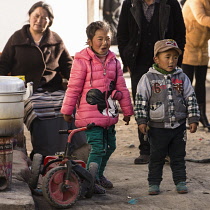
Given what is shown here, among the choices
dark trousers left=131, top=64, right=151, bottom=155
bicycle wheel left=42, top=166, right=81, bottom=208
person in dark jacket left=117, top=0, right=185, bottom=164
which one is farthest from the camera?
dark trousers left=131, top=64, right=151, bottom=155

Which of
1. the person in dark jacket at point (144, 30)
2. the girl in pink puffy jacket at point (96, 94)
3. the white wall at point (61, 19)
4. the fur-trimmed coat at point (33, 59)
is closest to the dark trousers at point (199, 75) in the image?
the white wall at point (61, 19)

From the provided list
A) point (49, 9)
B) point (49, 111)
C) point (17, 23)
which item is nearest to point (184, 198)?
→ point (49, 111)

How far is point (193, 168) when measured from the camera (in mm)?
7664

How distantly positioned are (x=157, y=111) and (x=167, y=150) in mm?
377

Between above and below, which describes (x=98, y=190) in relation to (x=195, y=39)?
below

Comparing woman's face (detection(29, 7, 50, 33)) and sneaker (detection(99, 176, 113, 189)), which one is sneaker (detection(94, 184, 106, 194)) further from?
woman's face (detection(29, 7, 50, 33))

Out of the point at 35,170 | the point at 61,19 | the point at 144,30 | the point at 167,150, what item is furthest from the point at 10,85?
the point at 61,19

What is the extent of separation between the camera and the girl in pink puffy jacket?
641 centimetres

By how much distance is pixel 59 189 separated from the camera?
5.89 meters

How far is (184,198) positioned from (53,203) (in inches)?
43.9

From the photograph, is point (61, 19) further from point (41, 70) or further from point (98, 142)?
point (98, 142)

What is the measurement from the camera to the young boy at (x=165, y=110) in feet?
20.7

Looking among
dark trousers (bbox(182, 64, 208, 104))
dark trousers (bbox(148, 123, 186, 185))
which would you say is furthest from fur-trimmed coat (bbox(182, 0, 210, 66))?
dark trousers (bbox(148, 123, 186, 185))

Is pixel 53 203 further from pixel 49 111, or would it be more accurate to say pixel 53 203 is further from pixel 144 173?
pixel 49 111
